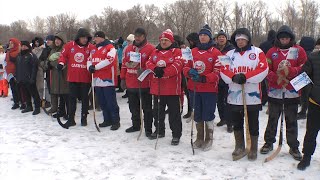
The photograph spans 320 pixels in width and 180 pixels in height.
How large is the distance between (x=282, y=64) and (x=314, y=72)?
1.94 feet

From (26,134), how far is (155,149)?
2.78 m

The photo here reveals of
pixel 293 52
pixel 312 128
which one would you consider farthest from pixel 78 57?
pixel 312 128

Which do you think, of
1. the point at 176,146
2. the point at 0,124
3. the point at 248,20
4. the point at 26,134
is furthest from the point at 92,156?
the point at 248,20

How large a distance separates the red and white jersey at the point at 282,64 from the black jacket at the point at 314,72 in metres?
0.31

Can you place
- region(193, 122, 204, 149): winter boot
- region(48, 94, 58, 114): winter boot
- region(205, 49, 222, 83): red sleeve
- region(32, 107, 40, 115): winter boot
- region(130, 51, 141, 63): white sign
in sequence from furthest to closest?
1. region(32, 107, 40, 115): winter boot
2. region(48, 94, 58, 114): winter boot
3. region(130, 51, 141, 63): white sign
4. region(193, 122, 204, 149): winter boot
5. region(205, 49, 222, 83): red sleeve

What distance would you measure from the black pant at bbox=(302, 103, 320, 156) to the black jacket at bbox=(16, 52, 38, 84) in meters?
6.61

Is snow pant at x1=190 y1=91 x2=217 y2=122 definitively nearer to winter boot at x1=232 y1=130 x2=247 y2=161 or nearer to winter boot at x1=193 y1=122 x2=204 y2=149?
winter boot at x1=193 y1=122 x2=204 y2=149

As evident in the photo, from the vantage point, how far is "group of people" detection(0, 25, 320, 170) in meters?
4.86

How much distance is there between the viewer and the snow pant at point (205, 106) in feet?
17.8

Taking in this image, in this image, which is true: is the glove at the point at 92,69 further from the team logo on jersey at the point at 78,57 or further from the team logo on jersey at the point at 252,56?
the team logo on jersey at the point at 252,56

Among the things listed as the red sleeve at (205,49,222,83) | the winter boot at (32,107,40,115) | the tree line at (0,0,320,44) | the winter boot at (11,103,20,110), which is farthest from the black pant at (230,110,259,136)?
the tree line at (0,0,320,44)

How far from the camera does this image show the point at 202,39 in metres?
5.39

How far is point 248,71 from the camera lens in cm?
484

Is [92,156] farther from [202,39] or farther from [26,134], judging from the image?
[202,39]
